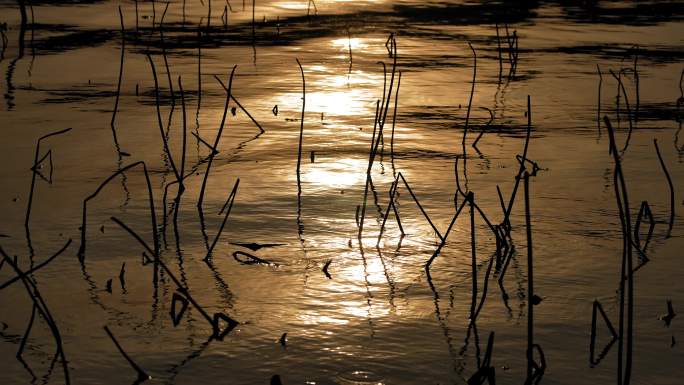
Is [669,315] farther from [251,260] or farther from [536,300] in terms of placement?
[251,260]

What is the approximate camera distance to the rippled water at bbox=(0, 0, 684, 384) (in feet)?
12.0

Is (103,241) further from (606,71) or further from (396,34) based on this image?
(396,34)

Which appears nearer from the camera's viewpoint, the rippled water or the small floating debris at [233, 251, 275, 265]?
the rippled water

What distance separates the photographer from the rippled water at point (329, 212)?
3646mm

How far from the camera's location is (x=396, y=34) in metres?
11.9

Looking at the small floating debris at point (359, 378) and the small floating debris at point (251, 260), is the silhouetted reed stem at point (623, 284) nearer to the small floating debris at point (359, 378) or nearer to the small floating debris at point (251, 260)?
the small floating debris at point (359, 378)

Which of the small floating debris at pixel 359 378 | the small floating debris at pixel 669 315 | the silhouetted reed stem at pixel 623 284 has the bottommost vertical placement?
the small floating debris at pixel 359 378

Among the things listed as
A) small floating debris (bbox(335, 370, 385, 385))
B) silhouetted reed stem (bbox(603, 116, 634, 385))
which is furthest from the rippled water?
silhouetted reed stem (bbox(603, 116, 634, 385))

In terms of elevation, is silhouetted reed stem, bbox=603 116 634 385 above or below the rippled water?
above

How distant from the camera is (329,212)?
209 inches

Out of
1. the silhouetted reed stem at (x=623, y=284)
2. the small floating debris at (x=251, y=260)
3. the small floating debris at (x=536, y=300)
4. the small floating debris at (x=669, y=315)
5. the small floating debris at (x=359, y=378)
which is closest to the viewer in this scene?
the silhouetted reed stem at (x=623, y=284)

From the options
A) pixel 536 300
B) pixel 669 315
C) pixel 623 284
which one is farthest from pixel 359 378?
pixel 669 315

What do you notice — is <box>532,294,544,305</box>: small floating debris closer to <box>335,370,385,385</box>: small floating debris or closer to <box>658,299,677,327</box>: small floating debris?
<box>658,299,677,327</box>: small floating debris

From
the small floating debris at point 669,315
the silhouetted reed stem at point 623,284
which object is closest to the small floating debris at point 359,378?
the silhouetted reed stem at point 623,284
